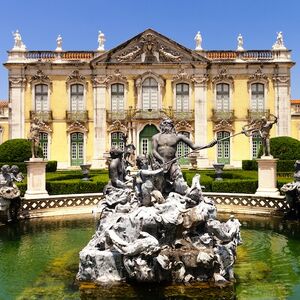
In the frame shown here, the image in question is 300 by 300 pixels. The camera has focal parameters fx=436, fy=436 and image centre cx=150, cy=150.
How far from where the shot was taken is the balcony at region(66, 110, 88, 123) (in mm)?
29406

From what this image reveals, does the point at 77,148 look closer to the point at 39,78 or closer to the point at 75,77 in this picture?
the point at 75,77

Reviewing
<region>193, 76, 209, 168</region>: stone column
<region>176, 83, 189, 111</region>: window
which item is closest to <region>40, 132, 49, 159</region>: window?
<region>176, 83, 189, 111</region>: window

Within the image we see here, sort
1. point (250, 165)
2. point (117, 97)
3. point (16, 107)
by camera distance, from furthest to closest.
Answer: point (117, 97), point (16, 107), point (250, 165)

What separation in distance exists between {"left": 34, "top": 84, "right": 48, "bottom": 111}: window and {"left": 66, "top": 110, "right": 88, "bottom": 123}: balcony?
1.66 metres

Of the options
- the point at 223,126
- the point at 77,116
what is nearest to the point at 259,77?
the point at 223,126

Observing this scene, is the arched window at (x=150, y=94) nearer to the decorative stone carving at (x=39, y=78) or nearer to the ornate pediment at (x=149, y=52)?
the ornate pediment at (x=149, y=52)

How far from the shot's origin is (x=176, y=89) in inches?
1163

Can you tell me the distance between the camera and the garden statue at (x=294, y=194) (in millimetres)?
11422

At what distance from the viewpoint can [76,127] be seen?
29.4 meters

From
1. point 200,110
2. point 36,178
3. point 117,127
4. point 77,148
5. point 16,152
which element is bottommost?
point 36,178

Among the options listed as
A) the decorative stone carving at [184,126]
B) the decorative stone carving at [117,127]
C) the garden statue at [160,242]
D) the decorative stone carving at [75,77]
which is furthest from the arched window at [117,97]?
the garden statue at [160,242]

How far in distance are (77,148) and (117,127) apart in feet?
10.2

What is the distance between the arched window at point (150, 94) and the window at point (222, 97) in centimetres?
423

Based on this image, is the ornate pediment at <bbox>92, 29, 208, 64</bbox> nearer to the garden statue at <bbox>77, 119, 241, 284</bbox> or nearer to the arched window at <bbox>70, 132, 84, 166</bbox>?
the arched window at <bbox>70, 132, 84, 166</bbox>
